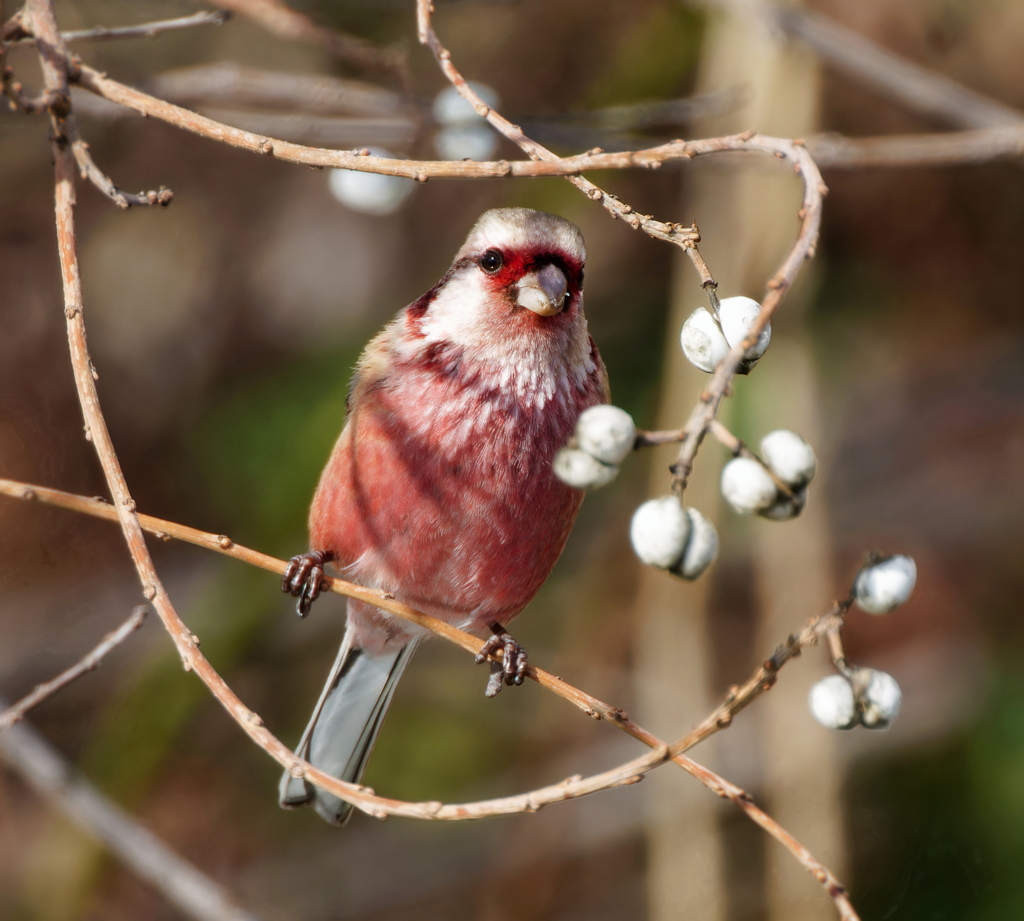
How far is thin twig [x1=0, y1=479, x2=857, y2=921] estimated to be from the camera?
184cm

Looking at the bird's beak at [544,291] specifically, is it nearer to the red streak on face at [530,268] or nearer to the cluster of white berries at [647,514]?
the red streak on face at [530,268]

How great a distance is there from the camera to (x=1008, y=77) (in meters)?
6.51

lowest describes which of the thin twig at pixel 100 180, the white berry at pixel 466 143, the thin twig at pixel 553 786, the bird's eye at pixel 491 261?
the thin twig at pixel 553 786

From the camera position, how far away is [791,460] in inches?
64.7

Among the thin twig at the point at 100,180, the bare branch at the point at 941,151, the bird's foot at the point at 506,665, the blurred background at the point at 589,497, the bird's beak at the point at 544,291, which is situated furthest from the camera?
the blurred background at the point at 589,497

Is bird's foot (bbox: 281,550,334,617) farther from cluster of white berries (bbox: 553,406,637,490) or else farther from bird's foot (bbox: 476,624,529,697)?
cluster of white berries (bbox: 553,406,637,490)

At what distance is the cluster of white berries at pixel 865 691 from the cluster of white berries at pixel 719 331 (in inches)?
16.7

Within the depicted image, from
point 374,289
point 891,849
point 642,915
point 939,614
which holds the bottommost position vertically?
point 642,915

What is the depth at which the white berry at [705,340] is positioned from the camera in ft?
6.19

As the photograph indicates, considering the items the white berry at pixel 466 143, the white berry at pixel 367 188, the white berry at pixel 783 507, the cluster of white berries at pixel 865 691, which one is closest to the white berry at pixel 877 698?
the cluster of white berries at pixel 865 691

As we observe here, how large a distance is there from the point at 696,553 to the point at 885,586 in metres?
0.40

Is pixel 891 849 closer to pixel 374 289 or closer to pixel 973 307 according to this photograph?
pixel 973 307

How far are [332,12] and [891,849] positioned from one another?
577 centimetres

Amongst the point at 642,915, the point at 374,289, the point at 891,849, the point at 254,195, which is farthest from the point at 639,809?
the point at 254,195
